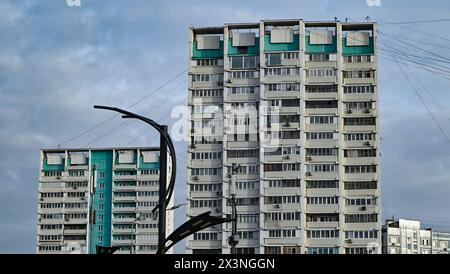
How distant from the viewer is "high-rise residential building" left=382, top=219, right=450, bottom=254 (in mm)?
155125

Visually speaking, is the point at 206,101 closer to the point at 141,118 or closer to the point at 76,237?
the point at 76,237

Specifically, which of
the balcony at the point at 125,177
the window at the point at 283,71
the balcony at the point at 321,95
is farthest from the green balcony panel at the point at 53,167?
the balcony at the point at 321,95

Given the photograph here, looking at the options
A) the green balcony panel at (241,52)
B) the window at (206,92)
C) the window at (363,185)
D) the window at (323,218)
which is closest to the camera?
the window at (323,218)

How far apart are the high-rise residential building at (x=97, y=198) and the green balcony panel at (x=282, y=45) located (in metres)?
50.0

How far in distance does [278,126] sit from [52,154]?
61899 millimetres

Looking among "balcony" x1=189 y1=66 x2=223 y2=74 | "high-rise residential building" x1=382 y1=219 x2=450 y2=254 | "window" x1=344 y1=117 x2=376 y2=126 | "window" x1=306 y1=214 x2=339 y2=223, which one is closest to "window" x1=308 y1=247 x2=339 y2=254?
"window" x1=306 y1=214 x2=339 y2=223

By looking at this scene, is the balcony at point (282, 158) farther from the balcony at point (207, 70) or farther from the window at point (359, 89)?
the balcony at point (207, 70)

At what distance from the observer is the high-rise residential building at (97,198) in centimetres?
14638

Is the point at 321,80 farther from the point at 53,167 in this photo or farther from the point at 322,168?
the point at 53,167

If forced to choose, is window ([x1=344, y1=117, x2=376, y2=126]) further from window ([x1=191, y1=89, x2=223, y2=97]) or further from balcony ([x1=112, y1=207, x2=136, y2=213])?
balcony ([x1=112, y1=207, x2=136, y2=213])

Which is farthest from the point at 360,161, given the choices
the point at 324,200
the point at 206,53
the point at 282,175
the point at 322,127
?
the point at 206,53
